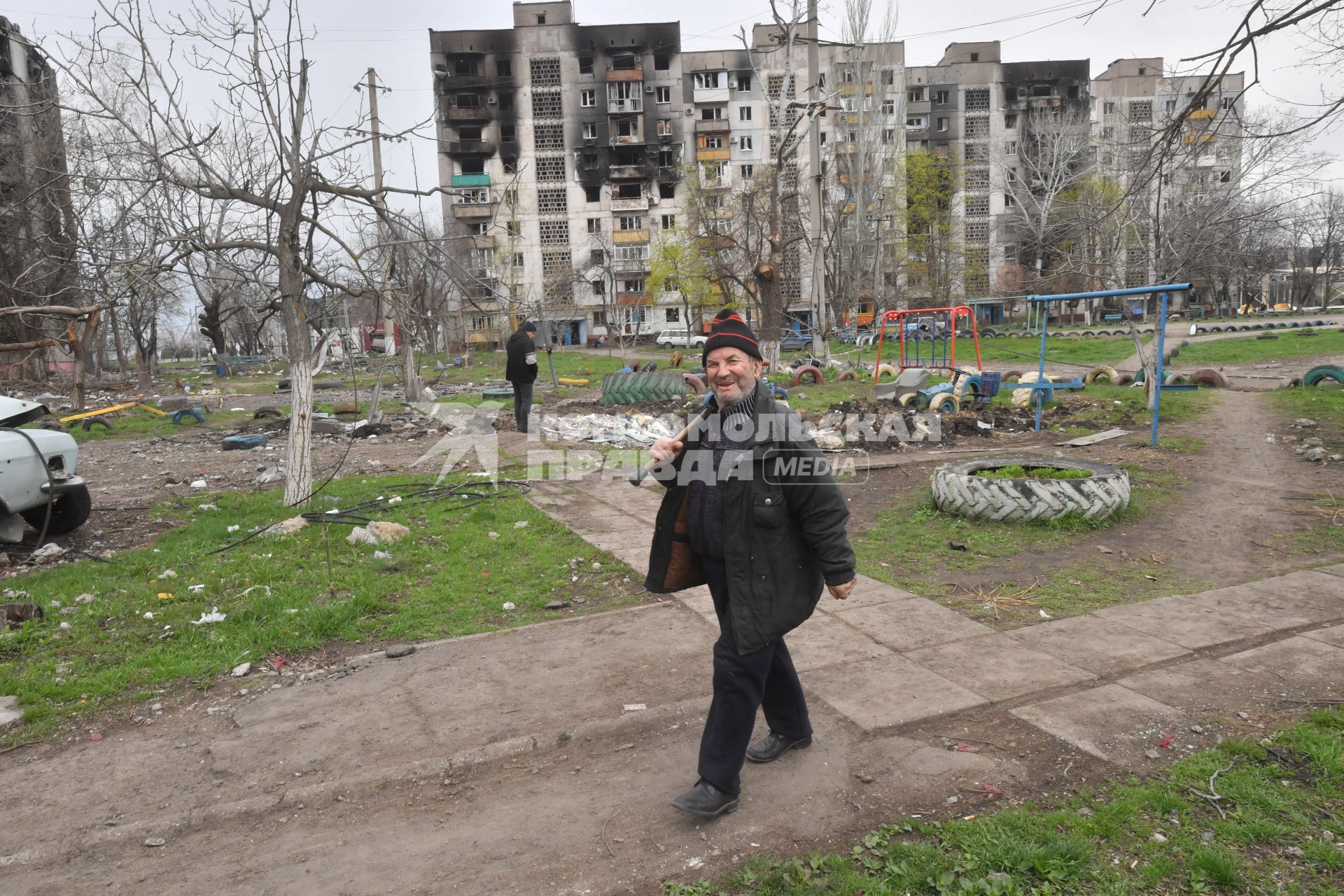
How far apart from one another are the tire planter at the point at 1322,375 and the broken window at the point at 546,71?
57860 millimetres

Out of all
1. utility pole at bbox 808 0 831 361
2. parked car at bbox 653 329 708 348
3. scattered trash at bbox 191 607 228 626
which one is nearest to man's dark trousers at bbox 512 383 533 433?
scattered trash at bbox 191 607 228 626

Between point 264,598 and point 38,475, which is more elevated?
point 38,475

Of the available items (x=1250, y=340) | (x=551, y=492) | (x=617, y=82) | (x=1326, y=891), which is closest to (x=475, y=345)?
(x=617, y=82)

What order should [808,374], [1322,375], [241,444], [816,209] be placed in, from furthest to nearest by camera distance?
[816,209] → [808,374] → [1322,375] → [241,444]

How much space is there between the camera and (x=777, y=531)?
10.1 ft

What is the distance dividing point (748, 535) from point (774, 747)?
1019mm

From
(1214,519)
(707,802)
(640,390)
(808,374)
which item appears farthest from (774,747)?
(808,374)

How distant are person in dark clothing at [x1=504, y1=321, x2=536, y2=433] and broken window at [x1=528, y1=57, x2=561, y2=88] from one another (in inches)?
2156

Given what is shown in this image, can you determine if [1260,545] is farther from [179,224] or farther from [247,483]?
[247,483]

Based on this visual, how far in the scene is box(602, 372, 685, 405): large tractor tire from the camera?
17188mm

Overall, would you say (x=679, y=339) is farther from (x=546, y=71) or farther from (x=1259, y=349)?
(x=1259, y=349)

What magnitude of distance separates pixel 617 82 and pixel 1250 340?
4846cm

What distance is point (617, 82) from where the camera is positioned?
2456 inches

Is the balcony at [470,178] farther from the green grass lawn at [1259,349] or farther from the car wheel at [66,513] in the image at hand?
the car wheel at [66,513]
